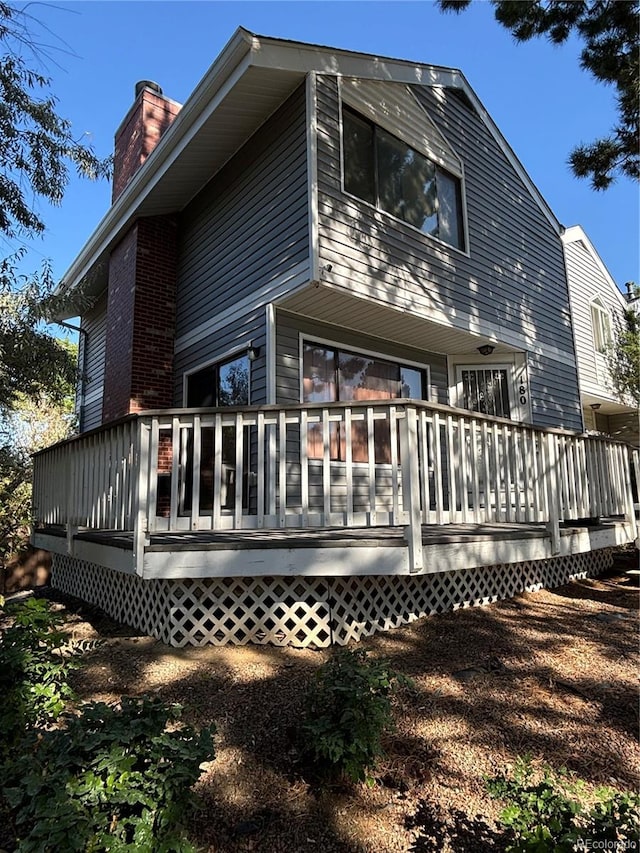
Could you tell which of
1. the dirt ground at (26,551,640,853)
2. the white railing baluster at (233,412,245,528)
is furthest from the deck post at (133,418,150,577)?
the dirt ground at (26,551,640,853)

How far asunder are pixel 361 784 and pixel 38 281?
631cm

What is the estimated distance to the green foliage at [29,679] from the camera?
2732 mm

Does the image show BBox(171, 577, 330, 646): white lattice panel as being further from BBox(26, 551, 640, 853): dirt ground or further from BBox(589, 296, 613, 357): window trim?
BBox(589, 296, 613, 357): window trim

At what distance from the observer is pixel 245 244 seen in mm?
6855

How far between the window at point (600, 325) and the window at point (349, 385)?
8.28 metres

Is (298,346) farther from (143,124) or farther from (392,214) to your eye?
(143,124)

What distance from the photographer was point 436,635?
177 inches

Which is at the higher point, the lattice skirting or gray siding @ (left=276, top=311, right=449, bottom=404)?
gray siding @ (left=276, top=311, right=449, bottom=404)

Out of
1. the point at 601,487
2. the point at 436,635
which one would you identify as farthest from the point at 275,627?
the point at 601,487

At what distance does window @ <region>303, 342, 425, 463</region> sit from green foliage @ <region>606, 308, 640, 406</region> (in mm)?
6776

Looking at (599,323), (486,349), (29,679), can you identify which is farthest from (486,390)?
(29,679)

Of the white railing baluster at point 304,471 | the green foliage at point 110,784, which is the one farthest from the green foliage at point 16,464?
the green foliage at point 110,784

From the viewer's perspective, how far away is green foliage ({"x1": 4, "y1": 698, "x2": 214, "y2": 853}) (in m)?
1.79

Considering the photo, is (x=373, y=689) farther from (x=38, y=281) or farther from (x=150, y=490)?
(x=38, y=281)
